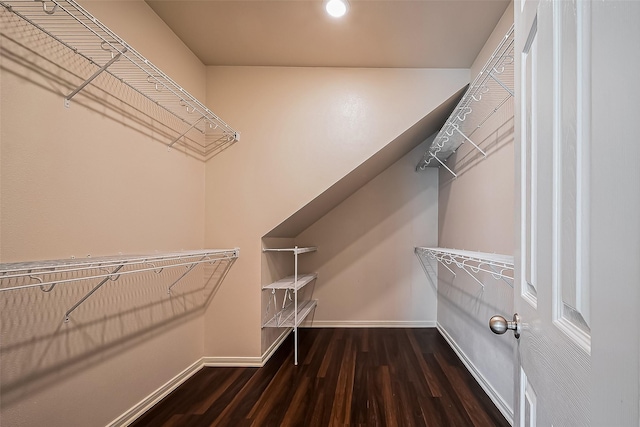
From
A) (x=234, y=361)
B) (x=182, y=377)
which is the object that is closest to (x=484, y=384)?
(x=234, y=361)

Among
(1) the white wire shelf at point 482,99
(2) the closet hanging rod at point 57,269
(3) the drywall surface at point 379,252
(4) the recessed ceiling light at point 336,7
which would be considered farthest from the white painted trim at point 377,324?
(4) the recessed ceiling light at point 336,7

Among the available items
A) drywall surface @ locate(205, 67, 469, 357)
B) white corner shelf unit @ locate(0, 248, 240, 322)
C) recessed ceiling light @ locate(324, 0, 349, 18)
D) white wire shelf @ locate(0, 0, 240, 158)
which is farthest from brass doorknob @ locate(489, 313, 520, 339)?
drywall surface @ locate(205, 67, 469, 357)

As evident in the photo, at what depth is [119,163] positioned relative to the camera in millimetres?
1745

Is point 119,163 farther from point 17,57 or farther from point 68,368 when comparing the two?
point 68,368

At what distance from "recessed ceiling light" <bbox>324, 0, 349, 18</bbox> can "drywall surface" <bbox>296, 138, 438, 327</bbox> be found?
2.17 m

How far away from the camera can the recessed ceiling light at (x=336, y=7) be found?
6.07 feet

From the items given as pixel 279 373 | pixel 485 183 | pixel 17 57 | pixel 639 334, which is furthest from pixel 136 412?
pixel 485 183

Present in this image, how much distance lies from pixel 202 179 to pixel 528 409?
2.49 metres

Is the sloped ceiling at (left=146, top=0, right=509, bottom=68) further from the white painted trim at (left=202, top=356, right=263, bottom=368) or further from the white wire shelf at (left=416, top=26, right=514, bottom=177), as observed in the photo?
the white painted trim at (left=202, top=356, right=263, bottom=368)

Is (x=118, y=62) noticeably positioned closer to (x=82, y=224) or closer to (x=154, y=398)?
(x=82, y=224)

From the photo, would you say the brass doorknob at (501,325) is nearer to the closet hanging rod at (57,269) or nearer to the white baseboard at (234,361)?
the closet hanging rod at (57,269)

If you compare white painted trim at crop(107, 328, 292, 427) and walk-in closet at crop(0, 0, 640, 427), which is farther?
white painted trim at crop(107, 328, 292, 427)

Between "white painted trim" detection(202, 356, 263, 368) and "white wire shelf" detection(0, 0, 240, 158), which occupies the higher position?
"white wire shelf" detection(0, 0, 240, 158)

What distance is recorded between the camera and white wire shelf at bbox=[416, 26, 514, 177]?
1621 mm
